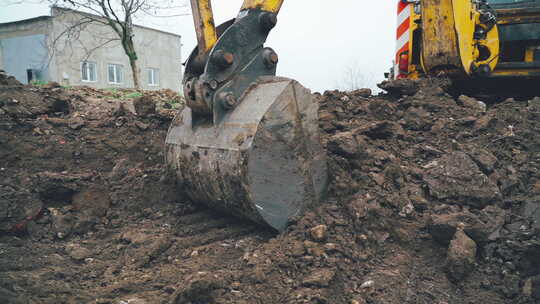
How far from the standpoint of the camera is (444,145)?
3.06 m

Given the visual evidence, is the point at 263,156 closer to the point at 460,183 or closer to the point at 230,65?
the point at 230,65

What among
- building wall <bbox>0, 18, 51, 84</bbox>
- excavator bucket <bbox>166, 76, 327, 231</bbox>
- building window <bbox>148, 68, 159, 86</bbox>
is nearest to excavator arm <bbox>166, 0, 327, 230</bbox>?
excavator bucket <bbox>166, 76, 327, 231</bbox>

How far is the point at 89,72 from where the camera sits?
18.4 metres

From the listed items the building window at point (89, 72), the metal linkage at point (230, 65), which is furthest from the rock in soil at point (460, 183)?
the building window at point (89, 72)

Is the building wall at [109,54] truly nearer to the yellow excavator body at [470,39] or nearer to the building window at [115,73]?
the building window at [115,73]

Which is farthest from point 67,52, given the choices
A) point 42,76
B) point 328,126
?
point 328,126

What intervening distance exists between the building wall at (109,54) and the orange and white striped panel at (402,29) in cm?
1337

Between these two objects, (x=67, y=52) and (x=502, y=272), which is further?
(x=67, y=52)

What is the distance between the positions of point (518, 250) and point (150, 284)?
186 centimetres

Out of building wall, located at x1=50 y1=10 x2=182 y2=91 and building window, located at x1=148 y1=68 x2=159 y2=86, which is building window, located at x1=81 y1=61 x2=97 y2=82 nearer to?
building wall, located at x1=50 y1=10 x2=182 y2=91

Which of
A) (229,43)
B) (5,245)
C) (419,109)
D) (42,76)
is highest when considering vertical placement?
(42,76)

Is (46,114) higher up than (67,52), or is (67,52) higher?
(67,52)

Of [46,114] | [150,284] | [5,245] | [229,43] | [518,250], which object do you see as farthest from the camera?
[46,114]

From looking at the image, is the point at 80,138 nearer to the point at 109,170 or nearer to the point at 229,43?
the point at 109,170
